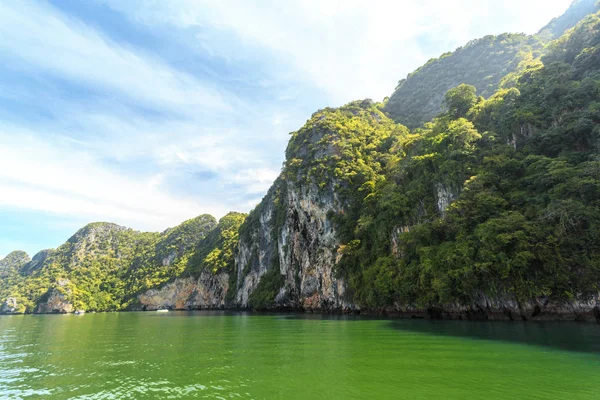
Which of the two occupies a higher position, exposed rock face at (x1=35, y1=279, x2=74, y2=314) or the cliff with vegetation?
the cliff with vegetation

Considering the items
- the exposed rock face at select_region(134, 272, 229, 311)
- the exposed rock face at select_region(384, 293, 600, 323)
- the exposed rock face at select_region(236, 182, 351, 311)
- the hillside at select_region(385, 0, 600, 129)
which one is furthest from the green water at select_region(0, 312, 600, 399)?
the exposed rock face at select_region(134, 272, 229, 311)

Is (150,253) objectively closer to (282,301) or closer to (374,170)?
(282,301)

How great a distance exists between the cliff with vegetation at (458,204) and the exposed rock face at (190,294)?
1527cm

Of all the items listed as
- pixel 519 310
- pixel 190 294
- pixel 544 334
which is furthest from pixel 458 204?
pixel 190 294

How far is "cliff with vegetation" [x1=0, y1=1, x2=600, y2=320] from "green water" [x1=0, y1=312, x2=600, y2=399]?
17.3ft

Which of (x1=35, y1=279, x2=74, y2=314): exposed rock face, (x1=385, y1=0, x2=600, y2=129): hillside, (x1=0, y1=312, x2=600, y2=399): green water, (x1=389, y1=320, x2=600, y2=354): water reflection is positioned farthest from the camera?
(x1=35, y1=279, x2=74, y2=314): exposed rock face

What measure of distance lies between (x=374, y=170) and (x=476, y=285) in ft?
104

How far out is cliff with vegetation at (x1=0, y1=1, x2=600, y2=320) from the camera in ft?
75.8

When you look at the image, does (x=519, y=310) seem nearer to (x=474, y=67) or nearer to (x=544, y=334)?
(x=544, y=334)

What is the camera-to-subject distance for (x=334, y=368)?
12.6 meters

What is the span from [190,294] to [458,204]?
10564 cm

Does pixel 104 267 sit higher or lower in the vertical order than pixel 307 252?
higher

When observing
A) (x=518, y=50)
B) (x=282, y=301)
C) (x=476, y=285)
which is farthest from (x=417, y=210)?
(x=518, y=50)

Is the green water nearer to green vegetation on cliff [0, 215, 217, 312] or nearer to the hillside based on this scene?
the hillside
